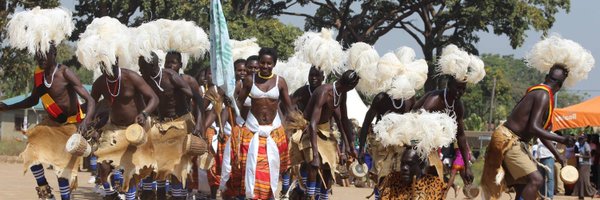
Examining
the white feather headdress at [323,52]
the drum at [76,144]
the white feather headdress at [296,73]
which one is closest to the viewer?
the drum at [76,144]

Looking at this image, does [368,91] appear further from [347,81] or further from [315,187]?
[315,187]

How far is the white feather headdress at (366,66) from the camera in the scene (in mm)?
11344

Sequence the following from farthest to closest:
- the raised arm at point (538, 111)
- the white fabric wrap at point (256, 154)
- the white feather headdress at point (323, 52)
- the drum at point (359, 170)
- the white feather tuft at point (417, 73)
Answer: the white feather headdress at point (323, 52) → the drum at point (359, 170) → the white feather tuft at point (417, 73) → the white fabric wrap at point (256, 154) → the raised arm at point (538, 111)

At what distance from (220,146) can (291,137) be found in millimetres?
842

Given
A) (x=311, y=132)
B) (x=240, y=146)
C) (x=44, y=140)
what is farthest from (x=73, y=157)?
(x=311, y=132)

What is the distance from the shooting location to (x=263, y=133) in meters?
9.88

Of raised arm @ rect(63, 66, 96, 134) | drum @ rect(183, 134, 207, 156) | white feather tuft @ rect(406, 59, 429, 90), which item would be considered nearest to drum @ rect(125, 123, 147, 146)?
raised arm @ rect(63, 66, 96, 134)

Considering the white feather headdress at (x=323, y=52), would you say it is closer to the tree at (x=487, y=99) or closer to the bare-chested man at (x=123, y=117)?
the bare-chested man at (x=123, y=117)

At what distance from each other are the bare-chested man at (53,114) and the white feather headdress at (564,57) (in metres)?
4.18

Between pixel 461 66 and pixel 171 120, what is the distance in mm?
2976

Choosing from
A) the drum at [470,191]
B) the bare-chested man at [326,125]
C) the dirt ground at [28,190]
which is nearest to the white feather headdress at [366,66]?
the bare-chested man at [326,125]

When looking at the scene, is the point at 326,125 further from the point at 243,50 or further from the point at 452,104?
the point at 243,50

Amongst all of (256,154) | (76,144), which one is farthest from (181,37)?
(76,144)

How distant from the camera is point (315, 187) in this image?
37.0 feet
